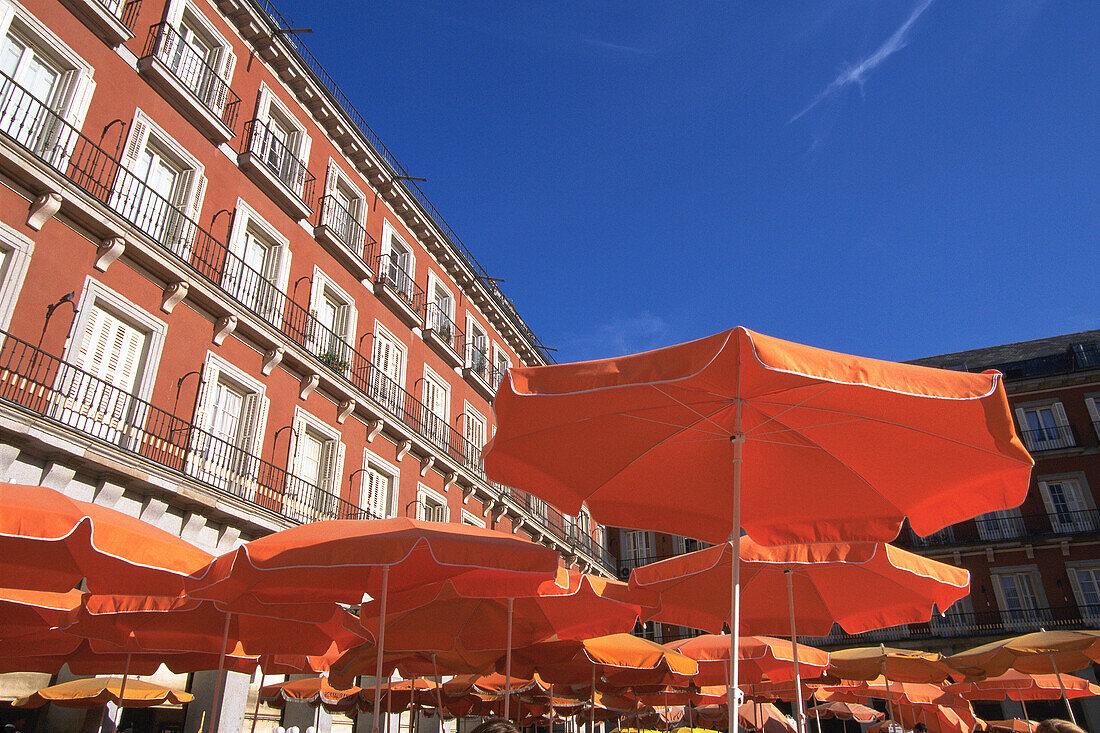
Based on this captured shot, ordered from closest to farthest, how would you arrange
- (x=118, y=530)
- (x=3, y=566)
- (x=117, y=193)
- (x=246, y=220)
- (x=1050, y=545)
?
(x=118, y=530), (x=3, y=566), (x=117, y=193), (x=246, y=220), (x=1050, y=545)

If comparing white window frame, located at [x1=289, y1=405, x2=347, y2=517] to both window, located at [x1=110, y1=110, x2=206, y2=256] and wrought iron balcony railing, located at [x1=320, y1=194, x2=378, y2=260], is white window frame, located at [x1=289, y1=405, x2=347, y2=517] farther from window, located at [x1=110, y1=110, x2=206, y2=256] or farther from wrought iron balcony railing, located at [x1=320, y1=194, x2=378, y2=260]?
wrought iron balcony railing, located at [x1=320, y1=194, x2=378, y2=260]

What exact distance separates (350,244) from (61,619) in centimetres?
1432

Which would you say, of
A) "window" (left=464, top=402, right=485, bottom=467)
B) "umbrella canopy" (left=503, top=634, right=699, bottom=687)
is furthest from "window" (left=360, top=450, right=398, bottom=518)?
"umbrella canopy" (left=503, top=634, right=699, bottom=687)


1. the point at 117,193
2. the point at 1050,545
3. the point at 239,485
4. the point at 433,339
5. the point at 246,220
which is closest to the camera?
the point at 117,193

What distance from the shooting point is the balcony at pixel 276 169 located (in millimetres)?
16250

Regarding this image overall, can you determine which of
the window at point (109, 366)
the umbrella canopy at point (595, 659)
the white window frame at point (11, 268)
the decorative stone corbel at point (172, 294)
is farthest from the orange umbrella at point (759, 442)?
the decorative stone corbel at point (172, 294)

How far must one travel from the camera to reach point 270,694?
14070 millimetres

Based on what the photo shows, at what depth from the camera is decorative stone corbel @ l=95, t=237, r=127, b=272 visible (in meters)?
12.2

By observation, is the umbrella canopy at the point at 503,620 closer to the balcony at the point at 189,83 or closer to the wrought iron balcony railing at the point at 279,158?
the balcony at the point at 189,83

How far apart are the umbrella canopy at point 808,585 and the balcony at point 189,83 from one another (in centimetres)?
1312

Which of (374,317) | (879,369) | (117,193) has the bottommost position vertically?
(879,369)

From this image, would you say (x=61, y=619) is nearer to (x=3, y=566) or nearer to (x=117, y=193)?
(x=3, y=566)

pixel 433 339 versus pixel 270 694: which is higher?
pixel 433 339

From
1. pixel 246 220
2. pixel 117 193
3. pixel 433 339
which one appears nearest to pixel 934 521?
pixel 117 193
